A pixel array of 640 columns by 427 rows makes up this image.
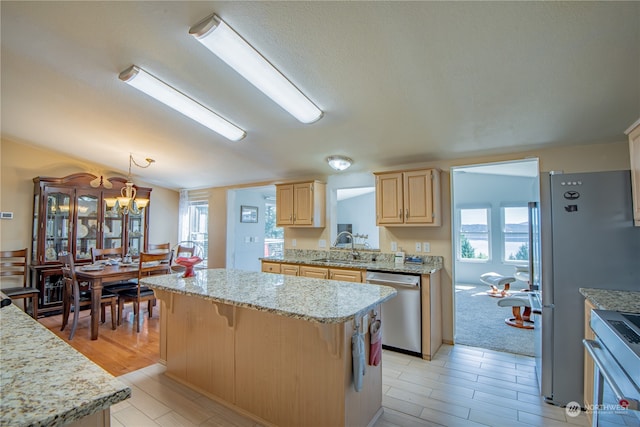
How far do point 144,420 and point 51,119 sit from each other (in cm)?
354

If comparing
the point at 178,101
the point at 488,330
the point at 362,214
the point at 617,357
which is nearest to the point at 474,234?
the point at 362,214

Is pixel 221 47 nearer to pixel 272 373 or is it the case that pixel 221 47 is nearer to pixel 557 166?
pixel 272 373

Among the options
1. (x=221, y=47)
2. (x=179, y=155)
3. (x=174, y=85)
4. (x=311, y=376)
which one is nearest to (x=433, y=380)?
(x=311, y=376)

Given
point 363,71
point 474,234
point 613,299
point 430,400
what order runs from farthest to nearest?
1. point 474,234
2. point 430,400
3. point 363,71
4. point 613,299

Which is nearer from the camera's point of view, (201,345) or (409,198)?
(201,345)

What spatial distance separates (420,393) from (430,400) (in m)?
0.10

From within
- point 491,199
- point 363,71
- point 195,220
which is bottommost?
point 195,220

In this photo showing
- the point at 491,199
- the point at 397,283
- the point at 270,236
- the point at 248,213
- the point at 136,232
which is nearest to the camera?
the point at 397,283

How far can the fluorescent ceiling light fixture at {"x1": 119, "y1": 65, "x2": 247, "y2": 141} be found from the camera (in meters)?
2.37

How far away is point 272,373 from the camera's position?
1877 mm

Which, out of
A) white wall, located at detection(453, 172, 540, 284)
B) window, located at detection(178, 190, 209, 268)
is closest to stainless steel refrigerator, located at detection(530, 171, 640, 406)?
white wall, located at detection(453, 172, 540, 284)

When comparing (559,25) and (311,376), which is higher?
(559,25)

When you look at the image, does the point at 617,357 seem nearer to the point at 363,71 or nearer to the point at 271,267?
the point at 363,71

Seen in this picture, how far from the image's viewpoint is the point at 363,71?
6.84ft
